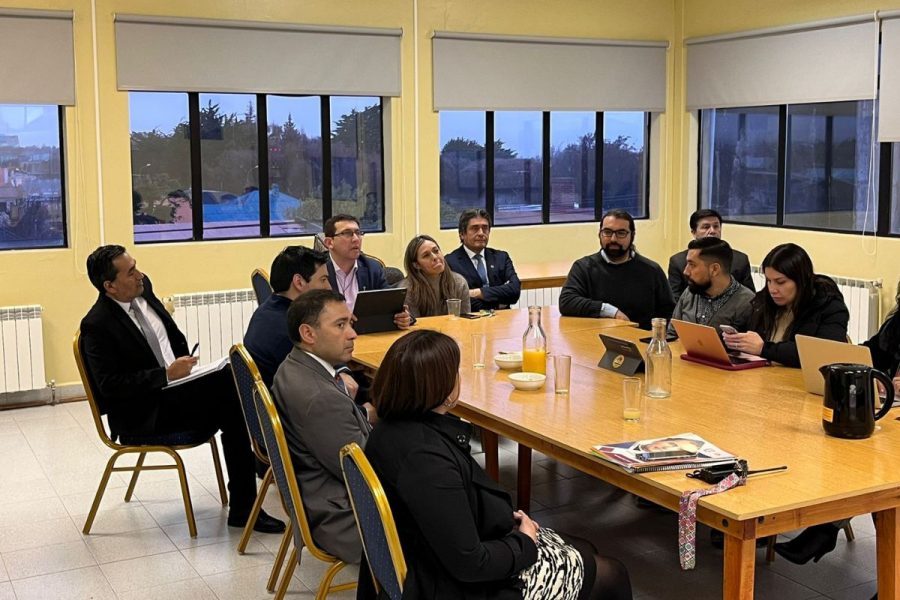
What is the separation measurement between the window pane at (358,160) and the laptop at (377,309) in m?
2.72

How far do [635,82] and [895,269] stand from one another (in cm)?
251

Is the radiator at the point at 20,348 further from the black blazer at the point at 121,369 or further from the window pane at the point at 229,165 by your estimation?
the black blazer at the point at 121,369

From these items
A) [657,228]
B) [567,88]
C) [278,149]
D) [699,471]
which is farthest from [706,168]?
[699,471]

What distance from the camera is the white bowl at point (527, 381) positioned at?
3.78 meters

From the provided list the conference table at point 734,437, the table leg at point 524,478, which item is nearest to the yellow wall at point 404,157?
the conference table at point 734,437

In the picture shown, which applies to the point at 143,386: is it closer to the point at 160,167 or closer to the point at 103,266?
the point at 103,266

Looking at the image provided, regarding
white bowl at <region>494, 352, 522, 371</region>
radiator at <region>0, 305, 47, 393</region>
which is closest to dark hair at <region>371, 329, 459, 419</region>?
white bowl at <region>494, 352, 522, 371</region>

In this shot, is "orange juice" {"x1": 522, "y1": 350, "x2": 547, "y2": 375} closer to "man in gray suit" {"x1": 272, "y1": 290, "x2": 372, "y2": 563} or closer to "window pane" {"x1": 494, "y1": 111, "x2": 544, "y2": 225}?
"man in gray suit" {"x1": 272, "y1": 290, "x2": 372, "y2": 563}

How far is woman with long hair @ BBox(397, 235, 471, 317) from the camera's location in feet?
18.0

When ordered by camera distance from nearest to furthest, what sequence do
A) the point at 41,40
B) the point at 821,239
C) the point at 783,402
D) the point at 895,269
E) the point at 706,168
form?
the point at 783,402, the point at 41,40, the point at 895,269, the point at 821,239, the point at 706,168

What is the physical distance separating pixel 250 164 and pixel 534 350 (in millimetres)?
3886

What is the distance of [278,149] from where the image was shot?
744cm

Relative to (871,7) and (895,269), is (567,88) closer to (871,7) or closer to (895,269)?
(871,7)

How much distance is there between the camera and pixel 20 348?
255 inches
